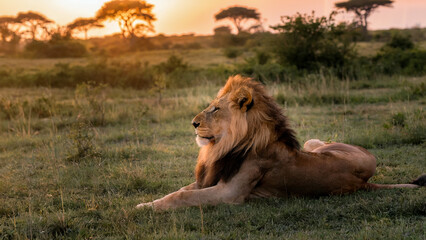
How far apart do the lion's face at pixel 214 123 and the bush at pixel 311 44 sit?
601 inches

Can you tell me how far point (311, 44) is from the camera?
1911cm

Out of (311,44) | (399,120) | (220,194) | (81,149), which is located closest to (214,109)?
(220,194)

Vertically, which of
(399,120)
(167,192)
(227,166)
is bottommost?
(167,192)

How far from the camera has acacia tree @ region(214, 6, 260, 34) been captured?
4706cm

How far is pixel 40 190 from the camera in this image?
486 centimetres

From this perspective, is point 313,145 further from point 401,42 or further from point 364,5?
point 364,5

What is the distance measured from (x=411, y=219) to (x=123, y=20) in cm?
3840

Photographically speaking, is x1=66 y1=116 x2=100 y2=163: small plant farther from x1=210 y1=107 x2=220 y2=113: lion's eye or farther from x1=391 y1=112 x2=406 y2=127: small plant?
x1=391 y1=112 x2=406 y2=127: small plant

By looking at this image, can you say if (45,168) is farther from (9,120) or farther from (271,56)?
(271,56)

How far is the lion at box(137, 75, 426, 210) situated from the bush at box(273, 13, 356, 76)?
15.1 meters

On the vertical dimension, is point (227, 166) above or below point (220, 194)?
above

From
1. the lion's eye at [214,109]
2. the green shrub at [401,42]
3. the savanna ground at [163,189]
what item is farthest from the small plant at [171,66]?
the lion's eye at [214,109]

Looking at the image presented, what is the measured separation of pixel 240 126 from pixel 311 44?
15982mm

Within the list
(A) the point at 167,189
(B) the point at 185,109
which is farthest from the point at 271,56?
(A) the point at 167,189
